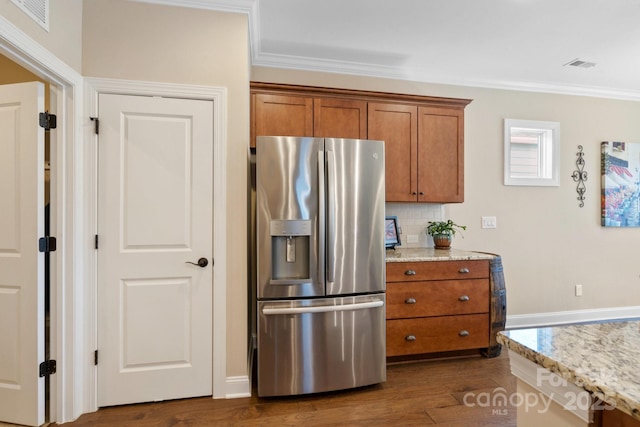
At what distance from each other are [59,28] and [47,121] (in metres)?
0.54

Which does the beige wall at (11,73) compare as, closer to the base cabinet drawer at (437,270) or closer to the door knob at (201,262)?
the door knob at (201,262)

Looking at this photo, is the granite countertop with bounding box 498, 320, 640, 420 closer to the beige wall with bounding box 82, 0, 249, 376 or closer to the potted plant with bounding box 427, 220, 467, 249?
the beige wall with bounding box 82, 0, 249, 376

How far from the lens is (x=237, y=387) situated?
86.6 inches

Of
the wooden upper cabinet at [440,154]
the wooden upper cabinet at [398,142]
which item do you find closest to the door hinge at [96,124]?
the wooden upper cabinet at [398,142]

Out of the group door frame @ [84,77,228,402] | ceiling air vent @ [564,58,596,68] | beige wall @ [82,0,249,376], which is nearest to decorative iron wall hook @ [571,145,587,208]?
ceiling air vent @ [564,58,596,68]

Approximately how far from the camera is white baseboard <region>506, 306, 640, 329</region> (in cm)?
354

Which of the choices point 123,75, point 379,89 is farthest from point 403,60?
point 123,75

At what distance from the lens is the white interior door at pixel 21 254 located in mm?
1892

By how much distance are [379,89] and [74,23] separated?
8.34ft

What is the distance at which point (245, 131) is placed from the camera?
7.32 ft

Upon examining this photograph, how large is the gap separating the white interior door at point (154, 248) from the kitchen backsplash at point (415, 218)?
1.96 meters

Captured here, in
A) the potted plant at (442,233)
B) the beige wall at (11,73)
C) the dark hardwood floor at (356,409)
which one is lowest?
the dark hardwood floor at (356,409)

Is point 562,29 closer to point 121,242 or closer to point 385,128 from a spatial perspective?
point 385,128

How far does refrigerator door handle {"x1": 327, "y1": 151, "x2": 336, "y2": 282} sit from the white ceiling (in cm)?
120
